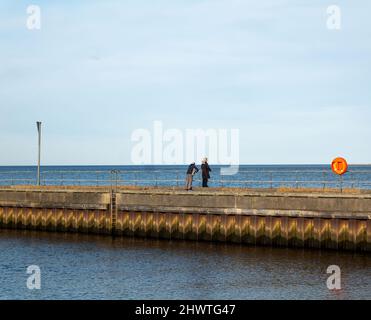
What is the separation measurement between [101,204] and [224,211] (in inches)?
384

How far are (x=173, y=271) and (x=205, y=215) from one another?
7.93 metres

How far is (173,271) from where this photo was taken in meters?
34.4

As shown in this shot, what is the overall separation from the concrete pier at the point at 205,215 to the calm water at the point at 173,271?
31.3 inches

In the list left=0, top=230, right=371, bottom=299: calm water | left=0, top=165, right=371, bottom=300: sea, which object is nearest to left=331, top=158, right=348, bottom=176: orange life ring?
left=0, top=165, right=371, bottom=300: sea

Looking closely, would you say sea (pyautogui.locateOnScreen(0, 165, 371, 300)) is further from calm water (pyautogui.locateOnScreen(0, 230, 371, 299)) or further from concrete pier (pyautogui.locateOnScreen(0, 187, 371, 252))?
concrete pier (pyautogui.locateOnScreen(0, 187, 371, 252))

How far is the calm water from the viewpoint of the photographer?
29.7 metres

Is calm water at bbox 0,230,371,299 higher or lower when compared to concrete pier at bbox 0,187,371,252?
lower

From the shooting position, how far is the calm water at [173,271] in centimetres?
2969

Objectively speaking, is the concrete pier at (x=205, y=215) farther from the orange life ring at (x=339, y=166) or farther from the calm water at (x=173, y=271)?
the orange life ring at (x=339, y=166)

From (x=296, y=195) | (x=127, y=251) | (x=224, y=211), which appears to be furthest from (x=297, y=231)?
(x=127, y=251)

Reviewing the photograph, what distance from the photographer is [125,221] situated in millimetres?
45125

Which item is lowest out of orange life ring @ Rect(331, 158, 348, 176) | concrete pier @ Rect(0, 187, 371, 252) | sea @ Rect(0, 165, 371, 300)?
sea @ Rect(0, 165, 371, 300)

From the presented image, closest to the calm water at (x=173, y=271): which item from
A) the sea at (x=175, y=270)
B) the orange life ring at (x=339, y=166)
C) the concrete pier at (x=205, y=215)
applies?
the sea at (x=175, y=270)

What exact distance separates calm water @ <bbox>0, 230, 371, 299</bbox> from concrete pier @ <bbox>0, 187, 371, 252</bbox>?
80 cm
